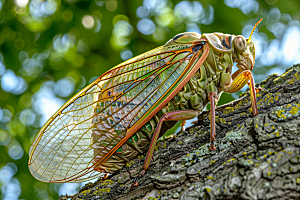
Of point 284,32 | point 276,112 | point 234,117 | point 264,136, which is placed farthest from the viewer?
point 284,32

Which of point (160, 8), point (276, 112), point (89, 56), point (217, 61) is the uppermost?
point (160, 8)

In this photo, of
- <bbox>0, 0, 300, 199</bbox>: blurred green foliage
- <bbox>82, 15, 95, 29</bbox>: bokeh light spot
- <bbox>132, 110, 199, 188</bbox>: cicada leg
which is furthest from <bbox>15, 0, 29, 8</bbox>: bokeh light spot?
<bbox>132, 110, 199, 188</bbox>: cicada leg

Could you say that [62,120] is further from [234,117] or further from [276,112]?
[276,112]

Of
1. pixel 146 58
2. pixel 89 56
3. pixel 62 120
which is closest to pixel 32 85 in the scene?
pixel 89 56

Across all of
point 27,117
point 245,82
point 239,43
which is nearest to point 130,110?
point 245,82

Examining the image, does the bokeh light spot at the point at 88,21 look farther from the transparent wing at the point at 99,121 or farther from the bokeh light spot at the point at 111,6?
the transparent wing at the point at 99,121
